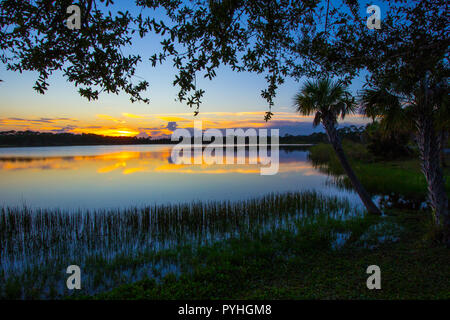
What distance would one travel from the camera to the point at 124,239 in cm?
1014

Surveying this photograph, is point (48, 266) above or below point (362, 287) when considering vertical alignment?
below

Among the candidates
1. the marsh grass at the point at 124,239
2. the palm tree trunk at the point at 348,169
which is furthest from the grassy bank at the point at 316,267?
the palm tree trunk at the point at 348,169

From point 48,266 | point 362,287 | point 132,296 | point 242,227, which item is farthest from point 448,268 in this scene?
point 48,266

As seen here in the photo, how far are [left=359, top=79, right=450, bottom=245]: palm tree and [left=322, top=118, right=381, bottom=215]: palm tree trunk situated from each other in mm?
4152

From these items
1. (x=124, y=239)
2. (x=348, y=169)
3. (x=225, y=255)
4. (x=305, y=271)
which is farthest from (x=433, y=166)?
(x=124, y=239)

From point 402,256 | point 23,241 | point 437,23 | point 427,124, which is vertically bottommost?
point 23,241

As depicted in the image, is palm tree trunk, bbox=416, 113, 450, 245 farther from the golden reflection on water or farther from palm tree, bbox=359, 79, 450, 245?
the golden reflection on water

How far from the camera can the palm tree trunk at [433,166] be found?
7.91 meters

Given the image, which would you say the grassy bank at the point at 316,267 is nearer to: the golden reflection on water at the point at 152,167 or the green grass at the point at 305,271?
the green grass at the point at 305,271

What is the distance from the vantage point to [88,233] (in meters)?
10.5

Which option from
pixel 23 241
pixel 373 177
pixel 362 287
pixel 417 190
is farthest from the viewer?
pixel 373 177
